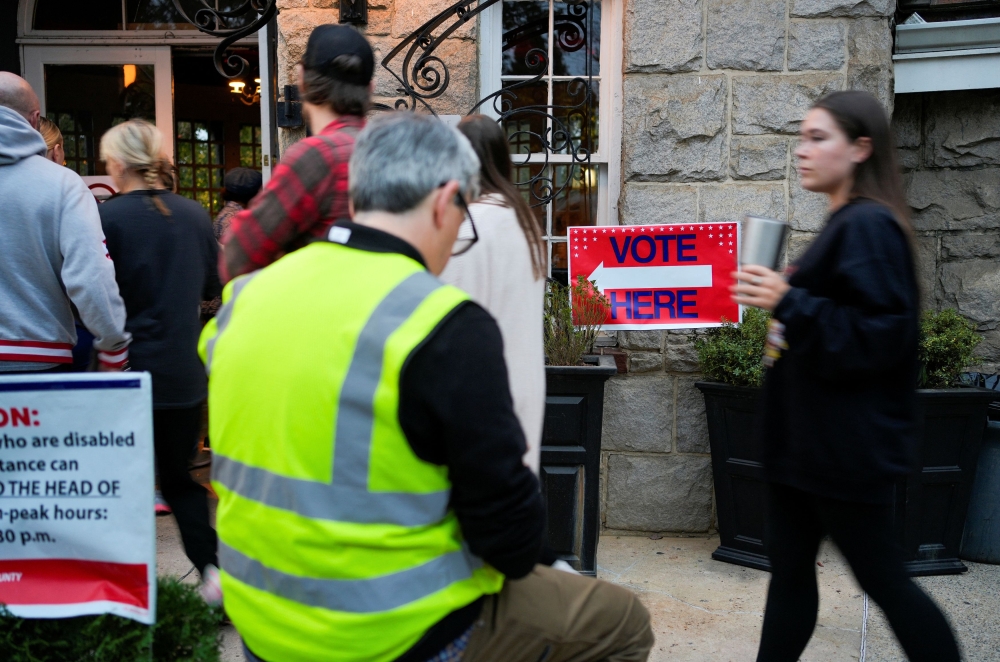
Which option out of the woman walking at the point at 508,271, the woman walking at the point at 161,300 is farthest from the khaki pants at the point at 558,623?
the woman walking at the point at 161,300

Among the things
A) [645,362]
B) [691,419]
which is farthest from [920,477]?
[645,362]

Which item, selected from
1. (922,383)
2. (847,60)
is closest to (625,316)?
(922,383)

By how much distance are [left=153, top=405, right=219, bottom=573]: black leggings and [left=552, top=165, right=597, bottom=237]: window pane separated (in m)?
2.28

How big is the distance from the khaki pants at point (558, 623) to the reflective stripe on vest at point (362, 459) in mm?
294

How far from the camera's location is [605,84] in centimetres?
475

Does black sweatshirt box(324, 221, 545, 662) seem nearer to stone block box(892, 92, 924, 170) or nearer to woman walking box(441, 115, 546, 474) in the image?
woman walking box(441, 115, 546, 474)

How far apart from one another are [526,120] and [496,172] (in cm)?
230

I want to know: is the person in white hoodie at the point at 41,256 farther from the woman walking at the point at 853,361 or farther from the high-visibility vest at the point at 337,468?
the woman walking at the point at 853,361

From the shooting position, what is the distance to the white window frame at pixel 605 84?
4.66 meters

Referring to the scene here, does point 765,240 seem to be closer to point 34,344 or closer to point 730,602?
point 730,602

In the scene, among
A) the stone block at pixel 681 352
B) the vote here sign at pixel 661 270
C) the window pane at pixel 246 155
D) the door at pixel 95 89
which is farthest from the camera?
the window pane at pixel 246 155

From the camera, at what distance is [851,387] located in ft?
7.72

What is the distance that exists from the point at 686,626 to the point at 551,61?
2.84 meters

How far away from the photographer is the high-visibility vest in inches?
56.0
